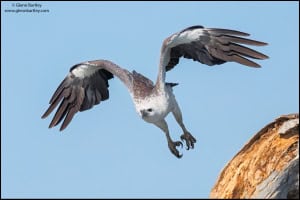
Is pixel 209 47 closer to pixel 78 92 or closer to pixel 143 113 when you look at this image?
pixel 143 113

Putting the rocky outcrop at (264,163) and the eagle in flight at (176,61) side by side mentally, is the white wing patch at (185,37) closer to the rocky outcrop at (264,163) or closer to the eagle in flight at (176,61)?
the eagle in flight at (176,61)

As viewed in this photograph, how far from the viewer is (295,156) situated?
35.7ft

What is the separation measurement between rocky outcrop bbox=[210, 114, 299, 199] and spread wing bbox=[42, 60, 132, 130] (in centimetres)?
575

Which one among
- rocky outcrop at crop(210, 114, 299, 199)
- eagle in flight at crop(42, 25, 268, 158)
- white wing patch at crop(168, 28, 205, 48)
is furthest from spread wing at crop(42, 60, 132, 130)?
rocky outcrop at crop(210, 114, 299, 199)

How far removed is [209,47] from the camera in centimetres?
1445

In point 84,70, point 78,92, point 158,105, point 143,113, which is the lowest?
point 143,113

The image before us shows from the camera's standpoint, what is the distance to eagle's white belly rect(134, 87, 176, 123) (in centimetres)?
1403

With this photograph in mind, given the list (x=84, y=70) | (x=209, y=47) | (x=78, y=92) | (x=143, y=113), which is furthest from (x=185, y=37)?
(x=78, y=92)

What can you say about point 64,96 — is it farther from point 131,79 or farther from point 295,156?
point 295,156

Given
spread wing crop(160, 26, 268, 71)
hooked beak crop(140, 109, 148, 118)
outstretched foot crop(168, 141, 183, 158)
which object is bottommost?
outstretched foot crop(168, 141, 183, 158)

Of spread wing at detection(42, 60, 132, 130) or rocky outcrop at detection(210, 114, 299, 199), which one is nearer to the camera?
rocky outcrop at detection(210, 114, 299, 199)

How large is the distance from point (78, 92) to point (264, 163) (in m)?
6.55

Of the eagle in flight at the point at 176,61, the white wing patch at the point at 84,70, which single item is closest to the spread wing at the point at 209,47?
the eagle in flight at the point at 176,61

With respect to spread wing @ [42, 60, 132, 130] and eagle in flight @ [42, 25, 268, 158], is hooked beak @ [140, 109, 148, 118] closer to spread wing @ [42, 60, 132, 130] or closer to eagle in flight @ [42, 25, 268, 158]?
eagle in flight @ [42, 25, 268, 158]
